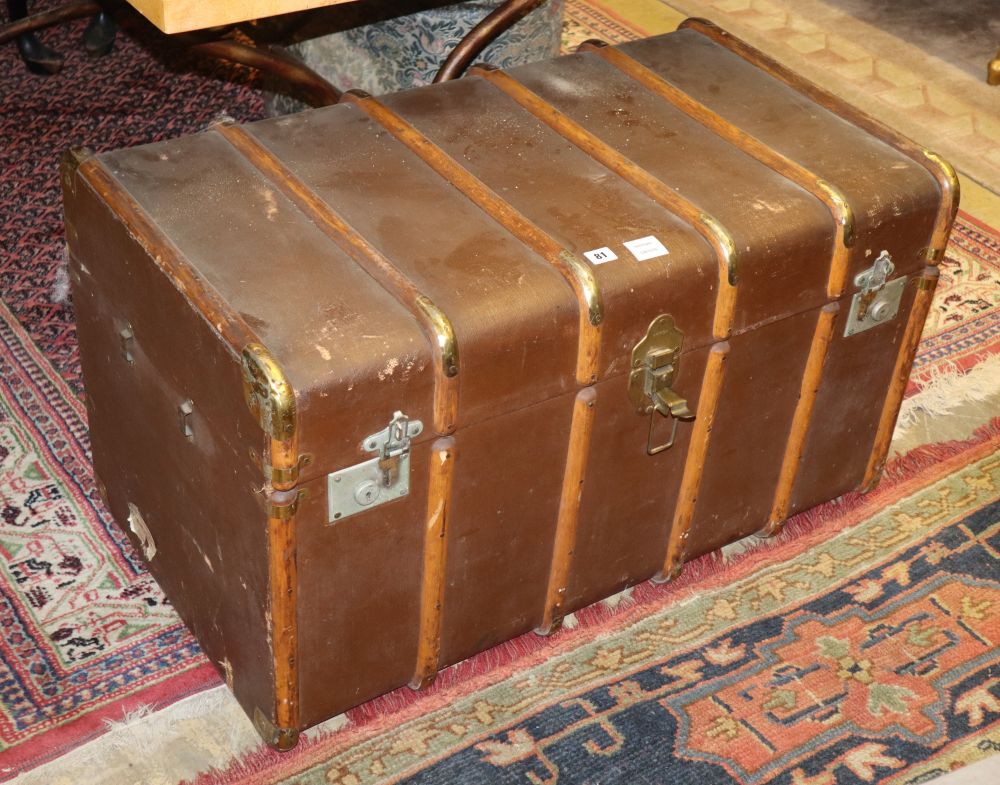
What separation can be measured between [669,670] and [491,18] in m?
1.36

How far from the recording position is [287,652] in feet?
5.93

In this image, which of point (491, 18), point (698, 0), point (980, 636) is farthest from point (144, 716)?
point (698, 0)

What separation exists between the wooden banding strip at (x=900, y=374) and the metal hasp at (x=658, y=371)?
1.63 ft

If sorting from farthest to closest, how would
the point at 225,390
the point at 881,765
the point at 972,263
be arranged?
the point at 972,263, the point at 881,765, the point at 225,390

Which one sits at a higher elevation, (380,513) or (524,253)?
(524,253)

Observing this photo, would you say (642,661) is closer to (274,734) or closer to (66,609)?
(274,734)

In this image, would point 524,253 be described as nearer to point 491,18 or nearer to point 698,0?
point 491,18

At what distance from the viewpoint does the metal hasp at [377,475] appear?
169 centimetres

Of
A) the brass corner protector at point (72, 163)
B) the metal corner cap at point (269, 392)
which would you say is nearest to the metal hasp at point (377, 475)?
the metal corner cap at point (269, 392)

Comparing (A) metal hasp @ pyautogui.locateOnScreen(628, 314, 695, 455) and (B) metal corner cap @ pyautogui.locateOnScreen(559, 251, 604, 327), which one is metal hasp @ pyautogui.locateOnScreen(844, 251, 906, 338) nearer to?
(A) metal hasp @ pyautogui.locateOnScreen(628, 314, 695, 455)

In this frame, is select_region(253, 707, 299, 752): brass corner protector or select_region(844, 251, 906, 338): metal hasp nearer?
select_region(253, 707, 299, 752): brass corner protector

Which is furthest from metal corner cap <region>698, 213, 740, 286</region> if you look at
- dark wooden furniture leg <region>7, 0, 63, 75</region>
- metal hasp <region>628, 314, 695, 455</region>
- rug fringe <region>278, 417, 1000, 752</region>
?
dark wooden furniture leg <region>7, 0, 63, 75</region>

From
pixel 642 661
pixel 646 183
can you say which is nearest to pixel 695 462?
pixel 642 661

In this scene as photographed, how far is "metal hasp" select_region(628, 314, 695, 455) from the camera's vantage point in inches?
73.9
